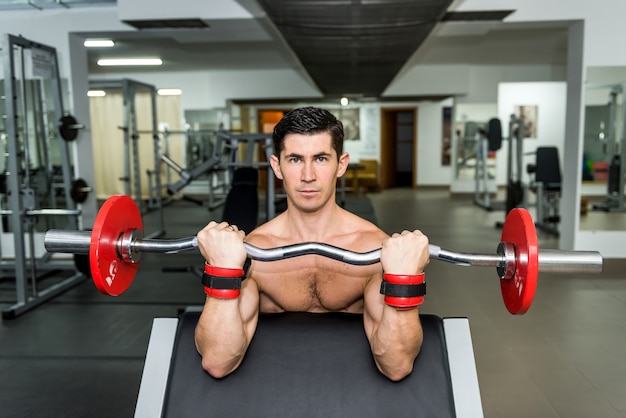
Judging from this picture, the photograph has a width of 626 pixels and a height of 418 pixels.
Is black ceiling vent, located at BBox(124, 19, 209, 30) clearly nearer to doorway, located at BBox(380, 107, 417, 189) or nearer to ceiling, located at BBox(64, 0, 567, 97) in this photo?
ceiling, located at BBox(64, 0, 567, 97)

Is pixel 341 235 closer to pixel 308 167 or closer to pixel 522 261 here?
pixel 308 167

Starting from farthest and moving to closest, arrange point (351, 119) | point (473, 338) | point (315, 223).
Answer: point (351, 119)
point (473, 338)
point (315, 223)

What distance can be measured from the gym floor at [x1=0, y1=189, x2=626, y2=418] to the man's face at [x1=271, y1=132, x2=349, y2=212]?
3.97ft

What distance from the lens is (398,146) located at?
11961mm

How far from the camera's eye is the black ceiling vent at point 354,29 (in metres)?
2.50

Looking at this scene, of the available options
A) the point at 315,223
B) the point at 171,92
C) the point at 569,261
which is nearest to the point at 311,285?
the point at 315,223

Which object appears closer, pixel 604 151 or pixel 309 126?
pixel 309 126

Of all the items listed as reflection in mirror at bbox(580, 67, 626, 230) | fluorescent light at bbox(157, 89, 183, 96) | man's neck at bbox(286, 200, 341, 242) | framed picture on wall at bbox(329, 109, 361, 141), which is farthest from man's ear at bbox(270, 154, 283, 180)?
framed picture on wall at bbox(329, 109, 361, 141)

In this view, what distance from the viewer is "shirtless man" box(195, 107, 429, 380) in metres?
0.99

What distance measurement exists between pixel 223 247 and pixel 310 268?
34 centimetres

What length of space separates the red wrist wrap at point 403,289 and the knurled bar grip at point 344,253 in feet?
0.15

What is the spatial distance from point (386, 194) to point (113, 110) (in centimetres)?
481

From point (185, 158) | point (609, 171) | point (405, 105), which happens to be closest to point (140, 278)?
point (609, 171)

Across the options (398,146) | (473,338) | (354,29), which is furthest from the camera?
(398,146)
